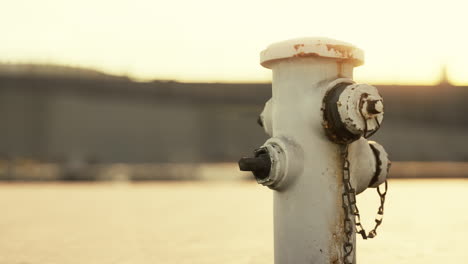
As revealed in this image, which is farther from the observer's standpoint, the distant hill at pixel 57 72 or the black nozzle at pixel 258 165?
the distant hill at pixel 57 72

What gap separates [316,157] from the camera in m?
2.45

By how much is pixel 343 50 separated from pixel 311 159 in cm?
55

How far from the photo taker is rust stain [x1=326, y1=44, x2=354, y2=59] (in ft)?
8.05

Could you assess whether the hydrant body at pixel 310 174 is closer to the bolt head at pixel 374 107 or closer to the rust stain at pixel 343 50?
the rust stain at pixel 343 50

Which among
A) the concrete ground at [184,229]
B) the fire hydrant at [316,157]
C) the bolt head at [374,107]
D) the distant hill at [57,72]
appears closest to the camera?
the bolt head at [374,107]

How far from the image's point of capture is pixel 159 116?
3809cm

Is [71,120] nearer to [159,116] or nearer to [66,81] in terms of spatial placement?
[66,81]

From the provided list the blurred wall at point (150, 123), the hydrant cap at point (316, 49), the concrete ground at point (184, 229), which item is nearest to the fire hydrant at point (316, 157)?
the hydrant cap at point (316, 49)

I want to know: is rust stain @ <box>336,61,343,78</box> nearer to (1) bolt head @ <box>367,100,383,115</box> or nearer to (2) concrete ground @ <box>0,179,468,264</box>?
(1) bolt head @ <box>367,100,383,115</box>

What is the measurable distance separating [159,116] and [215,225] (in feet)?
109

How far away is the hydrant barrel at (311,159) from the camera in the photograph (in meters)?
2.43

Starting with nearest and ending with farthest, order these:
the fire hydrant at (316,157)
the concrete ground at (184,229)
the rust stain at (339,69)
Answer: the fire hydrant at (316,157) < the rust stain at (339,69) < the concrete ground at (184,229)

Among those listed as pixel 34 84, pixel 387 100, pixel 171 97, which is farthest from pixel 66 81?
pixel 387 100

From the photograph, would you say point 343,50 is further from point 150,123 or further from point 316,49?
point 150,123
